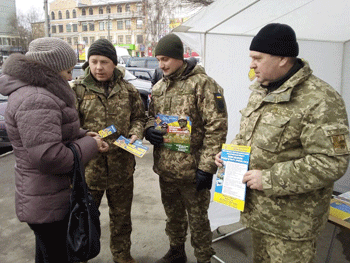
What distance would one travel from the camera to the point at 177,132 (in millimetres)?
2355

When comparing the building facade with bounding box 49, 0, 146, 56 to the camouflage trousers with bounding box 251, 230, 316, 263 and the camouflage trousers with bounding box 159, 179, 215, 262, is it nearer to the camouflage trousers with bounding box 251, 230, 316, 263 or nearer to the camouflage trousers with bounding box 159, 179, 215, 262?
the camouflage trousers with bounding box 159, 179, 215, 262

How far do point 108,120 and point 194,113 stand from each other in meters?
0.70

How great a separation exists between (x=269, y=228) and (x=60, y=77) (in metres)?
1.48

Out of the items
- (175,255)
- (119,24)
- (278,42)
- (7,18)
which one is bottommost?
(175,255)

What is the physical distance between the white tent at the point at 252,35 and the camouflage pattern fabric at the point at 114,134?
39.4 inches

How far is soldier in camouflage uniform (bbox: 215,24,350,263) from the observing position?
1440 mm

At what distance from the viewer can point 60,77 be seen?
174 centimetres

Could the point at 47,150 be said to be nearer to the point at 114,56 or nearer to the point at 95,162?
the point at 95,162

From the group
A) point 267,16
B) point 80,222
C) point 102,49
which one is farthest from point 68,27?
point 80,222

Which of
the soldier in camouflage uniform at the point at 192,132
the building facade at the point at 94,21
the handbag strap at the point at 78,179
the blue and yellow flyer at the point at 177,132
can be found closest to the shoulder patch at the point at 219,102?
the soldier in camouflage uniform at the point at 192,132

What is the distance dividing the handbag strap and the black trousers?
20 cm

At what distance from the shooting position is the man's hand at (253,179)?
1588 millimetres

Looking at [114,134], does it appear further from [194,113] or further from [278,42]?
[278,42]

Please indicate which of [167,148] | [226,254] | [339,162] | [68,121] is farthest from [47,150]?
[226,254]
